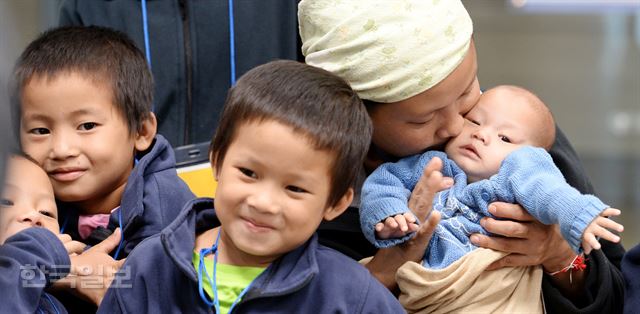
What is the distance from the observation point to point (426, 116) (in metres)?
1.93

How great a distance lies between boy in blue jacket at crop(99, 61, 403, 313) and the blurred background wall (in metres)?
4.68

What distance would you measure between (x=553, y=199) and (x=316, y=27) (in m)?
0.61

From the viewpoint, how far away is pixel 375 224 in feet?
6.05

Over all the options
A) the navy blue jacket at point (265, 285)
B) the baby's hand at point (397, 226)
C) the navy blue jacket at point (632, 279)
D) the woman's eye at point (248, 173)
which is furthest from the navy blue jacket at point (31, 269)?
the navy blue jacket at point (632, 279)

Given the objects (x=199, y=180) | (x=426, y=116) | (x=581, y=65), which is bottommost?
(x=581, y=65)

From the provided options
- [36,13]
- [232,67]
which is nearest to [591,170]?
[36,13]

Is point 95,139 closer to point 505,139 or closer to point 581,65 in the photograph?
point 505,139

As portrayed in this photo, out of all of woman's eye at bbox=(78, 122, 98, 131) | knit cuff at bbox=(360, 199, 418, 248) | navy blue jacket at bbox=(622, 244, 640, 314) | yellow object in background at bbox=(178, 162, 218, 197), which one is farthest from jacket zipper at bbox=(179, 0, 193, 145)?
navy blue jacket at bbox=(622, 244, 640, 314)

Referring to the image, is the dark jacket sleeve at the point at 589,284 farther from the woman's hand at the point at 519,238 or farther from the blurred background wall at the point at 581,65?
the blurred background wall at the point at 581,65

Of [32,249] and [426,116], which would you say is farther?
[426,116]

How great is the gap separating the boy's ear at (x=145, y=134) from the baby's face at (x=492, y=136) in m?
0.66

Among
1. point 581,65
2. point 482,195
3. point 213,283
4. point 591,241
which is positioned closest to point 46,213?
point 213,283

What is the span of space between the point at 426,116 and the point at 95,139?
0.69m

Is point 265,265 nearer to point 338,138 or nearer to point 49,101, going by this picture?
point 338,138
